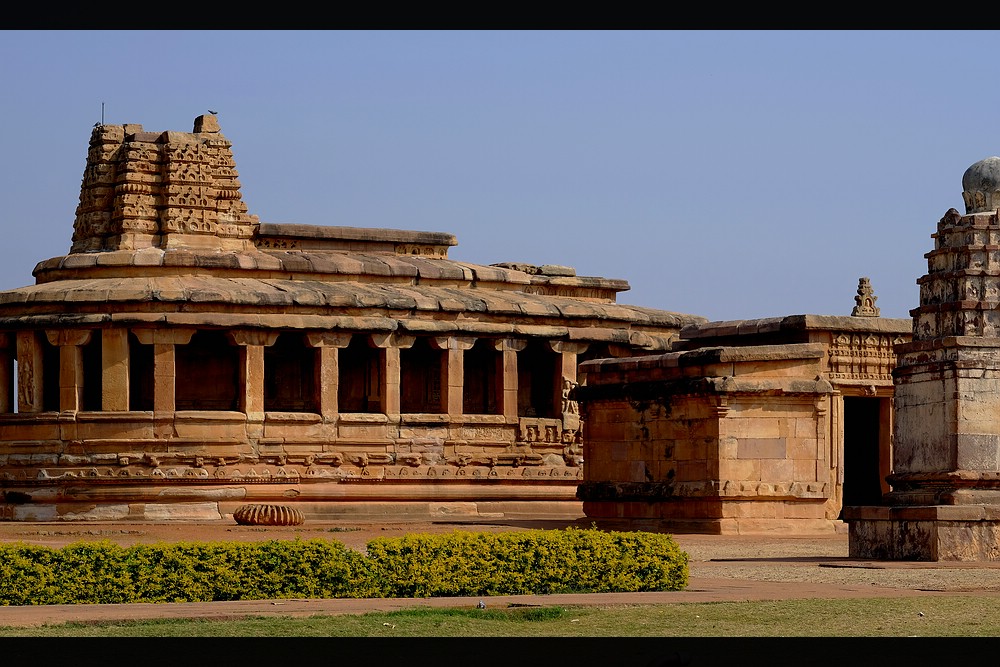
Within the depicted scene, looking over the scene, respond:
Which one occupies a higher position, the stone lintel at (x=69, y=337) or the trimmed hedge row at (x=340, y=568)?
the stone lintel at (x=69, y=337)

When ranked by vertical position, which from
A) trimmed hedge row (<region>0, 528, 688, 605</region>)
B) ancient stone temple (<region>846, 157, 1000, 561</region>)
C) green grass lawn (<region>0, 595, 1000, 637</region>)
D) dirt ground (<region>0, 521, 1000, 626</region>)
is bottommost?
dirt ground (<region>0, 521, 1000, 626</region>)

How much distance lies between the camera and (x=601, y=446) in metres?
31.8

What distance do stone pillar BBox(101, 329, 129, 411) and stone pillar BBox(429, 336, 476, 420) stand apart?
261 inches

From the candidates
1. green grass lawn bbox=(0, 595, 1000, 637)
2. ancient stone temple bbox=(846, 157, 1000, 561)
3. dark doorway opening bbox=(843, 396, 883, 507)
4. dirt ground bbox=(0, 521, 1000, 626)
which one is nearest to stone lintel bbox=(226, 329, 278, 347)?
dirt ground bbox=(0, 521, 1000, 626)

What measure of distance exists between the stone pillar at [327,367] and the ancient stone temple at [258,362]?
0.12 ft

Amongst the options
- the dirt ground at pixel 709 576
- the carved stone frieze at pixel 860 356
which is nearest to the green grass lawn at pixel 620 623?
the dirt ground at pixel 709 576

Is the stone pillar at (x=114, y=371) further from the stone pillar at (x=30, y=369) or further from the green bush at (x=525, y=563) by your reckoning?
the green bush at (x=525, y=563)

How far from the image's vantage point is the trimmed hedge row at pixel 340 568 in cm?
1677

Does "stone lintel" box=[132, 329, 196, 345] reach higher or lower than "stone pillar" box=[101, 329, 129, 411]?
higher

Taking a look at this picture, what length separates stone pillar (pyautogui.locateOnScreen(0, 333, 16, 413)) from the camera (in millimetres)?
37844

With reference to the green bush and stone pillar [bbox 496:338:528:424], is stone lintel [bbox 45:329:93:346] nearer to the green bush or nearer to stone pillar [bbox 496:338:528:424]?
stone pillar [bbox 496:338:528:424]

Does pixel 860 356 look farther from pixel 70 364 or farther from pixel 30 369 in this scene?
pixel 30 369

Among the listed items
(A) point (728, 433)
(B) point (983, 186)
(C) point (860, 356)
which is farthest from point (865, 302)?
(B) point (983, 186)

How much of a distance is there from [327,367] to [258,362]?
1.47 metres
